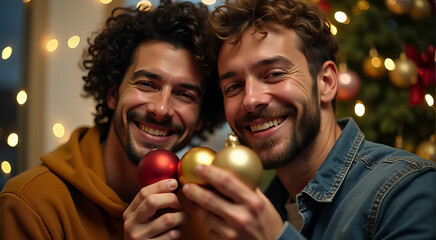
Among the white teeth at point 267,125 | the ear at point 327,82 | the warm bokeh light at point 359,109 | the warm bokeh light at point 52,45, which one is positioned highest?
the warm bokeh light at point 52,45

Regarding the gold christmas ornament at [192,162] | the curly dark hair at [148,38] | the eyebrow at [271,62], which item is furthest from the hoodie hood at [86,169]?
the eyebrow at [271,62]

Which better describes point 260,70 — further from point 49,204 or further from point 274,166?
point 49,204

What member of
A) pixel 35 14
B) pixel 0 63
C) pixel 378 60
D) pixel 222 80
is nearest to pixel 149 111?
pixel 222 80

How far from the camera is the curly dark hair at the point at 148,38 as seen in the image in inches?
67.2

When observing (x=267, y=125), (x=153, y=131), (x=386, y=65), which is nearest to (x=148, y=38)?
(x=153, y=131)

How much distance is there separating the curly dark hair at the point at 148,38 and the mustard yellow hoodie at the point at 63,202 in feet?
1.27

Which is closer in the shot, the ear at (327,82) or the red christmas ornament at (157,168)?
the red christmas ornament at (157,168)

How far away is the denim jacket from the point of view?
1025mm

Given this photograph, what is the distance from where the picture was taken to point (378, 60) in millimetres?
2473

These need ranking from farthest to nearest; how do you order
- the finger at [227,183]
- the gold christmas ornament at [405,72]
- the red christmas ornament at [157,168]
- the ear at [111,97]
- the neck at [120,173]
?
the gold christmas ornament at [405,72], the ear at [111,97], the neck at [120,173], the red christmas ornament at [157,168], the finger at [227,183]

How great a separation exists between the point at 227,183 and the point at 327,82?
32.9 inches

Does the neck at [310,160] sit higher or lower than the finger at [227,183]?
lower

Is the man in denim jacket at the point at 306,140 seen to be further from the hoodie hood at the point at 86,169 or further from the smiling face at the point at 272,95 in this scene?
the hoodie hood at the point at 86,169

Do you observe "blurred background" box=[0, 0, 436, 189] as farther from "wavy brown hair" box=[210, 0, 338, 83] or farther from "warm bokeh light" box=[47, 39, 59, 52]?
"wavy brown hair" box=[210, 0, 338, 83]
